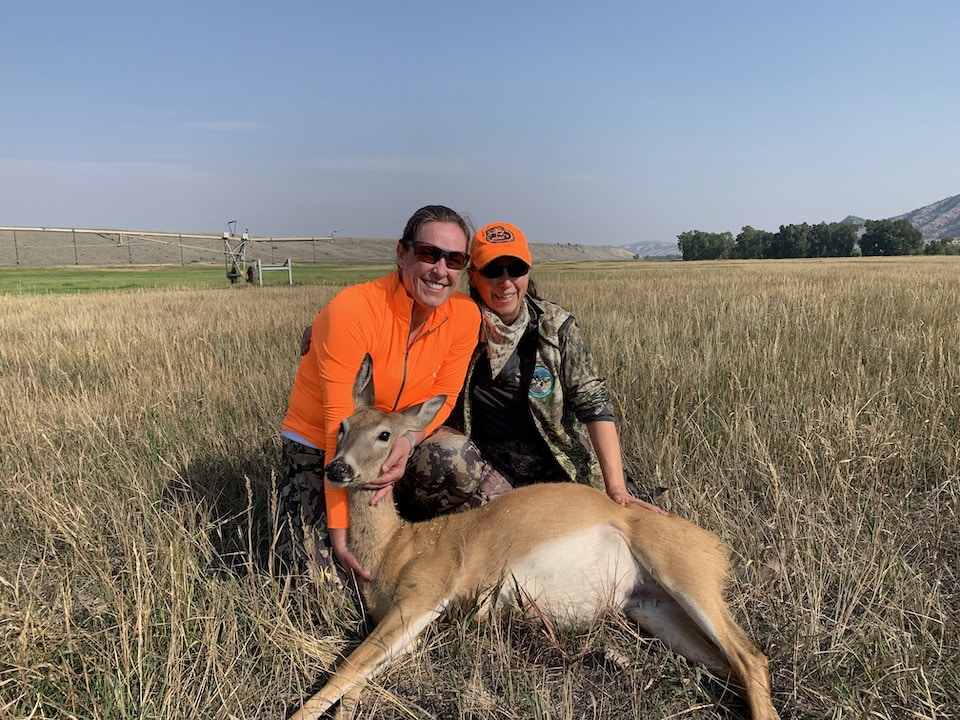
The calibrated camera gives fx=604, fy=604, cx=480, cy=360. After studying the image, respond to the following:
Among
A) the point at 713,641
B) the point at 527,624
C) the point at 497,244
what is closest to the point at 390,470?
the point at 527,624

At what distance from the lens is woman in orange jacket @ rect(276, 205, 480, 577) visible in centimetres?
289

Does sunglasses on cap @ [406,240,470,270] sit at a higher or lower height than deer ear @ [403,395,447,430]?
higher

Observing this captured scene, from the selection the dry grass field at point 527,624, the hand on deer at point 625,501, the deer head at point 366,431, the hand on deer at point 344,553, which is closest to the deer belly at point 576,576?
the dry grass field at point 527,624

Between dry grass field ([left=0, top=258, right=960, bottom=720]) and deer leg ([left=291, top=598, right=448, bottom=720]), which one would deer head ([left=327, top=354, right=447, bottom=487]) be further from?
deer leg ([left=291, top=598, right=448, bottom=720])

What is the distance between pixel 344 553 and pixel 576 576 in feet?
3.44

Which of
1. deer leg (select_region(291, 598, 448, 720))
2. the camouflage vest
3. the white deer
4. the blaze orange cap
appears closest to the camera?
deer leg (select_region(291, 598, 448, 720))

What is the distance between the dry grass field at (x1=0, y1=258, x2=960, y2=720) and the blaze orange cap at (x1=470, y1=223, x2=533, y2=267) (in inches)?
64.6

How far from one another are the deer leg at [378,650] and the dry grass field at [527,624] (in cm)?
9

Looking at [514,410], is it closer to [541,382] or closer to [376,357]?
[541,382]

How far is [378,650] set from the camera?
225 centimetres

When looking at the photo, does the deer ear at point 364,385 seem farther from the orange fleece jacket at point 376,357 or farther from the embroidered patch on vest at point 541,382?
the embroidered patch on vest at point 541,382

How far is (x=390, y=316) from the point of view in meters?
3.10

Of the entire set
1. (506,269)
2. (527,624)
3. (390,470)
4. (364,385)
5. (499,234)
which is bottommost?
(527,624)

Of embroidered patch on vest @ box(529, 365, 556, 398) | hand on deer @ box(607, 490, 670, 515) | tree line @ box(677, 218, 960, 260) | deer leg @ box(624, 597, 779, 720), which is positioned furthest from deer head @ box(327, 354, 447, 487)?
tree line @ box(677, 218, 960, 260)
